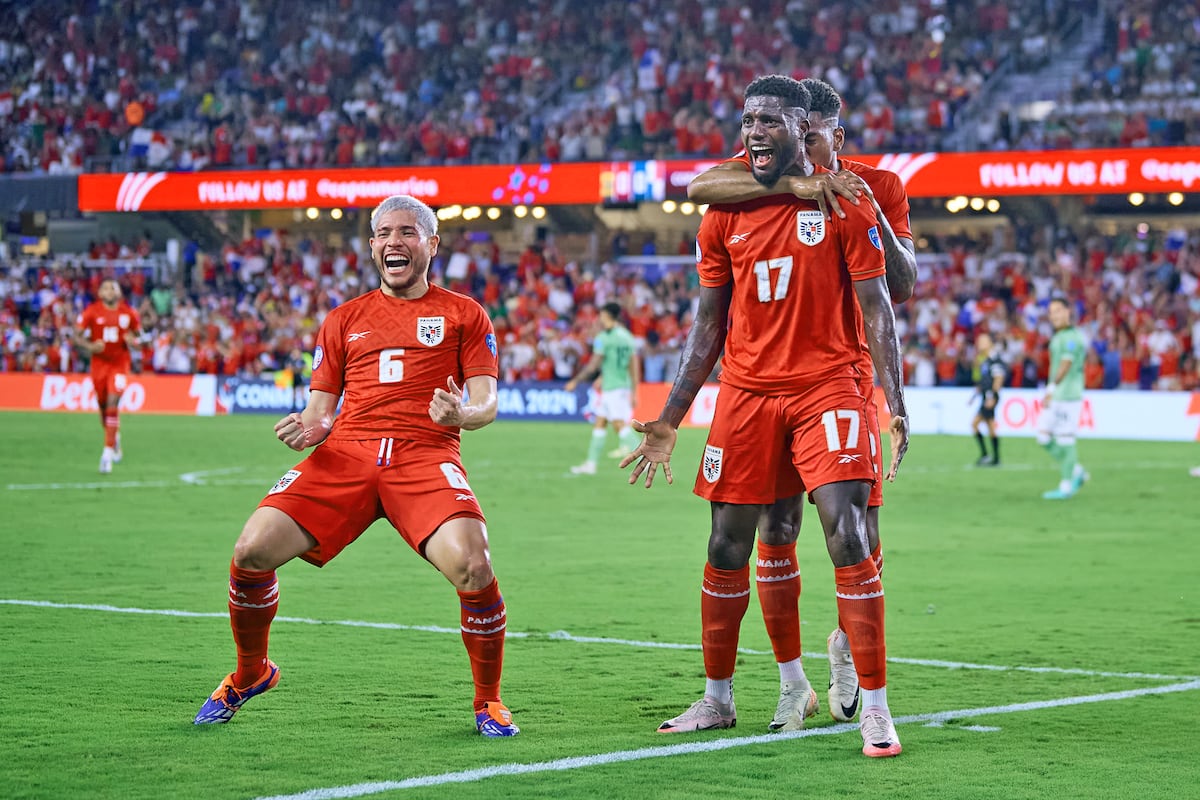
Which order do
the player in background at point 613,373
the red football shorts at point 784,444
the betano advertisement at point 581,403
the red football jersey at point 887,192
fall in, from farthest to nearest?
the betano advertisement at point 581,403 → the player in background at point 613,373 → the red football jersey at point 887,192 → the red football shorts at point 784,444

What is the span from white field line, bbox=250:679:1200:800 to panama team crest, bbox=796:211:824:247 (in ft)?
6.10

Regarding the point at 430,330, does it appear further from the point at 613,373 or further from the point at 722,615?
the point at 613,373

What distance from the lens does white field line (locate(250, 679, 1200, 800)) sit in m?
5.38

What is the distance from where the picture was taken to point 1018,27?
1471 inches

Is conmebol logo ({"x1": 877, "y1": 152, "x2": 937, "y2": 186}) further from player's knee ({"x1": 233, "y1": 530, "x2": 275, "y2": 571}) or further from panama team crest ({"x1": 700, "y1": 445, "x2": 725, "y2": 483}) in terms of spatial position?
player's knee ({"x1": 233, "y1": 530, "x2": 275, "y2": 571})

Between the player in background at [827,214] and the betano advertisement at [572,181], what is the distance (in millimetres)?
21279

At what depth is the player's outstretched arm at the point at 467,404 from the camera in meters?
6.27

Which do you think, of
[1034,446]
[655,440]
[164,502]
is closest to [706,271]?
[655,440]

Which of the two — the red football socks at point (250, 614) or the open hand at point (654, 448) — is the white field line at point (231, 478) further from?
the open hand at point (654, 448)

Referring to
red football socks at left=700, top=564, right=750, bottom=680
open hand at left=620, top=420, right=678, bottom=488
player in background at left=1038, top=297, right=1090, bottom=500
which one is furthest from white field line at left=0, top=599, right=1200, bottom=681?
player in background at left=1038, top=297, right=1090, bottom=500

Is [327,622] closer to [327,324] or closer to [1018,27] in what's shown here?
[327,324]

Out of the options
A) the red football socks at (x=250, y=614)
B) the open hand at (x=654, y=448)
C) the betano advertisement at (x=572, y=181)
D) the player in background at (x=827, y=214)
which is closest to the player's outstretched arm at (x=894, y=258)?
the player in background at (x=827, y=214)

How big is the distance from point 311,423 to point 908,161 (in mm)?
28645

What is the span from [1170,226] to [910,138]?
5.81 meters
